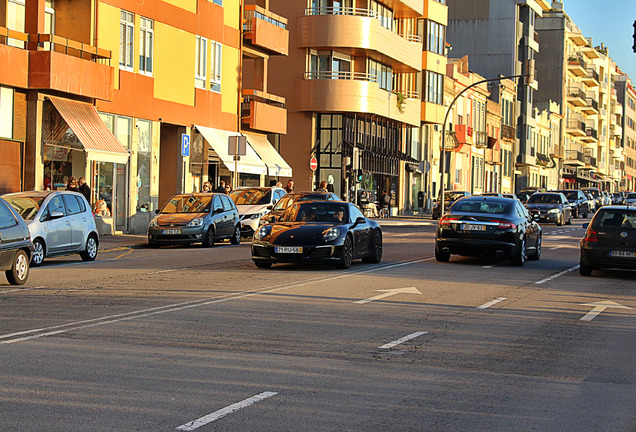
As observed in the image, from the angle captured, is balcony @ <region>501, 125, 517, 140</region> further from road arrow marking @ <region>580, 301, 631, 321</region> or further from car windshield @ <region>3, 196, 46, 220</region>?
road arrow marking @ <region>580, 301, 631, 321</region>

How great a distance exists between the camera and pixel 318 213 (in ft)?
64.2

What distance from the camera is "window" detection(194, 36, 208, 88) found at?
37594 mm

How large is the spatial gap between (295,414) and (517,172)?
8946cm

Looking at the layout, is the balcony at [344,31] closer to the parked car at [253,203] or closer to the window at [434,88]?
the window at [434,88]

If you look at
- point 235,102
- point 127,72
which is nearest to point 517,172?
point 235,102

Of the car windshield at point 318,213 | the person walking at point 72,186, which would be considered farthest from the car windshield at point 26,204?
the person walking at point 72,186

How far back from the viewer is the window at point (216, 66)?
3888cm

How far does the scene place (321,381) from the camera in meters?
7.93

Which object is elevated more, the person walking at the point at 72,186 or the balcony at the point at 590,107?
the balcony at the point at 590,107

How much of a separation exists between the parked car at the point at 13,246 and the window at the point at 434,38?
48.9 m

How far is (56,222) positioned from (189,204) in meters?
7.74

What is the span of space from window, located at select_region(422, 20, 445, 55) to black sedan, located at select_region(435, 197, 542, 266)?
41734mm

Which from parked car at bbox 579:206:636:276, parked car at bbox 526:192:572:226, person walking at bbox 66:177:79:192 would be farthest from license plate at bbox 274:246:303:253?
parked car at bbox 526:192:572:226

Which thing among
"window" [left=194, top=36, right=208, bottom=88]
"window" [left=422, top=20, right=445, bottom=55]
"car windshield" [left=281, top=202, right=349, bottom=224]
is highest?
"window" [left=422, top=20, right=445, bottom=55]
